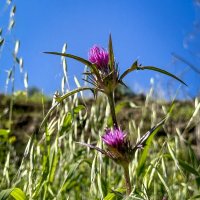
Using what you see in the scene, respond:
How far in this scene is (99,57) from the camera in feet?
3.10

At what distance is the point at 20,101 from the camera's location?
5.53m

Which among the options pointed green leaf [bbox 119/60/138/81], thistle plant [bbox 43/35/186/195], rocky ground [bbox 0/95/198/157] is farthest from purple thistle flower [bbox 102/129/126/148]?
rocky ground [bbox 0/95/198/157]

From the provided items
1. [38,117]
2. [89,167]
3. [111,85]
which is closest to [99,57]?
[111,85]

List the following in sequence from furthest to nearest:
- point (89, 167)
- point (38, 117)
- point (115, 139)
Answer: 1. point (38, 117)
2. point (89, 167)
3. point (115, 139)

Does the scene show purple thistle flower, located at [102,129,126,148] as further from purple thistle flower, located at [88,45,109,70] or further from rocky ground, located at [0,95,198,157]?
rocky ground, located at [0,95,198,157]

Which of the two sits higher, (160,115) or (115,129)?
(160,115)

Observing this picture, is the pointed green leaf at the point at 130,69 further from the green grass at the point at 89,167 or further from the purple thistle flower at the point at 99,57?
the green grass at the point at 89,167

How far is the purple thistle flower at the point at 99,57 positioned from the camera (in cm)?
94

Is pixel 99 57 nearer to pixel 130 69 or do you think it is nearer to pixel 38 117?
pixel 130 69

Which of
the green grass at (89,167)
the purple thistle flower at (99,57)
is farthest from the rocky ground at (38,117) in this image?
the purple thistle flower at (99,57)

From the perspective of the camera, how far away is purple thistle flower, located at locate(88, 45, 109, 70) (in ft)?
3.09

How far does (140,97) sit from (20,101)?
1421 millimetres

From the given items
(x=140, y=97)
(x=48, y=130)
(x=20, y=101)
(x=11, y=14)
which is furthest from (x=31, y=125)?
(x=48, y=130)

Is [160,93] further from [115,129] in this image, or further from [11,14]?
[115,129]
